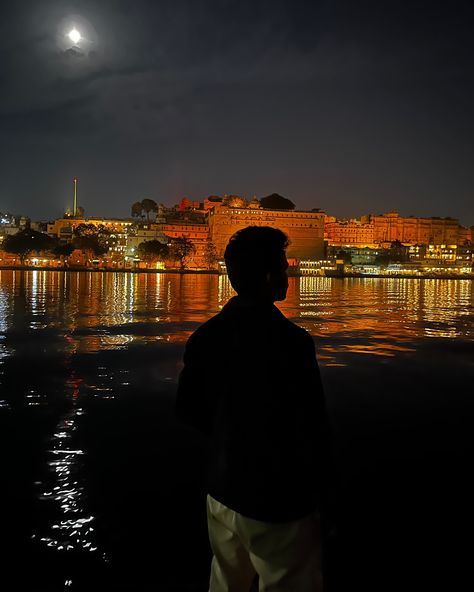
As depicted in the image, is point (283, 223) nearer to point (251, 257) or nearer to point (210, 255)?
point (210, 255)

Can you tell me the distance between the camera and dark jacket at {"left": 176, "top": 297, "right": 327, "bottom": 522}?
73.0 inches

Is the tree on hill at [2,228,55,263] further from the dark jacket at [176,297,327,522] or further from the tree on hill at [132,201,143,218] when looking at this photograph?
the dark jacket at [176,297,327,522]

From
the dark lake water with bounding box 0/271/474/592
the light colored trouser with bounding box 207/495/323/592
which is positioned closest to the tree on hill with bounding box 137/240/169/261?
the dark lake water with bounding box 0/271/474/592

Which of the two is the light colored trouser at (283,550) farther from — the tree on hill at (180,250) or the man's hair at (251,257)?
the tree on hill at (180,250)

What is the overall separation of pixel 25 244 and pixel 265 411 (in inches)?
4912

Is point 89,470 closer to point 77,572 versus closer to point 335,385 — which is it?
point 77,572

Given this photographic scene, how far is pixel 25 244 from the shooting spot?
115m

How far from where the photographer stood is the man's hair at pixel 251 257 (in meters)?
1.99

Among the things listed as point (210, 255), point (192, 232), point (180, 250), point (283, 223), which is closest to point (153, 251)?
point (180, 250)

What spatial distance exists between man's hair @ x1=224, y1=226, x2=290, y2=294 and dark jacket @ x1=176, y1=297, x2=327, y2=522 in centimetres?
11

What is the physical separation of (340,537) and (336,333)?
11793 mm

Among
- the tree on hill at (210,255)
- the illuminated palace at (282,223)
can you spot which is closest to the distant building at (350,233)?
the illuminated palace at (282,223)

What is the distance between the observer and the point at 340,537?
3.44 meters

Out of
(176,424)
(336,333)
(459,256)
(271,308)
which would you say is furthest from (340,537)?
(459,256)
